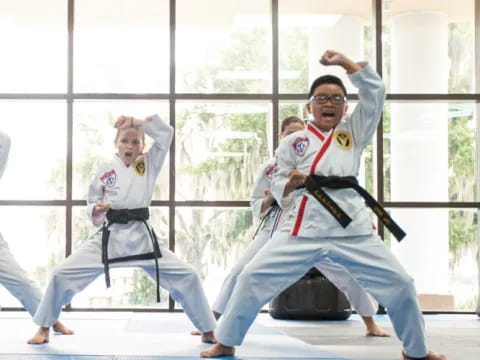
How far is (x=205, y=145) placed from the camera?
6.54 metres

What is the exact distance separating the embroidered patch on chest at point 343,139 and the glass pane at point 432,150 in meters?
2.82

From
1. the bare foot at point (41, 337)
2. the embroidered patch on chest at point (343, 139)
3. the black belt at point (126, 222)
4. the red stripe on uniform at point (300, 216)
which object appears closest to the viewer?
the red stripe on uniform at point (300, 216)

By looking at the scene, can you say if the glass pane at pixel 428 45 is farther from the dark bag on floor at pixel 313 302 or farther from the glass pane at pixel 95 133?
the glass pane at pixel 95 133

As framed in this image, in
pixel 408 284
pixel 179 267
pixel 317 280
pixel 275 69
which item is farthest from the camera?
pixel 275 69

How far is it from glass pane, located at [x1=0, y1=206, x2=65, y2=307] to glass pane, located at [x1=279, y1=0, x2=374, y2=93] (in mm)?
2447

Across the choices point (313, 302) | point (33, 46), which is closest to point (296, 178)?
point (313, 302)

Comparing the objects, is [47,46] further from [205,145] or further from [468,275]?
[468,275]

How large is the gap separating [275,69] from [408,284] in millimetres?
3322

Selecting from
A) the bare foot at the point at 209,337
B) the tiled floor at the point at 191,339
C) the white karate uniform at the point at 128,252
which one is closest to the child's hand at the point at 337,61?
the white karate uniform at the point at 128,252

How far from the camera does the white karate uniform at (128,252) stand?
13.8 feet

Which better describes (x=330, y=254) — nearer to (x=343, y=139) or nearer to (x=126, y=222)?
(x=343, y=139)

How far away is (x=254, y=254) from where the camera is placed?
4883mm

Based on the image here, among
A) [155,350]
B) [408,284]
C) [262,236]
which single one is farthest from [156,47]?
[408,284]

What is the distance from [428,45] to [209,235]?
259cm
